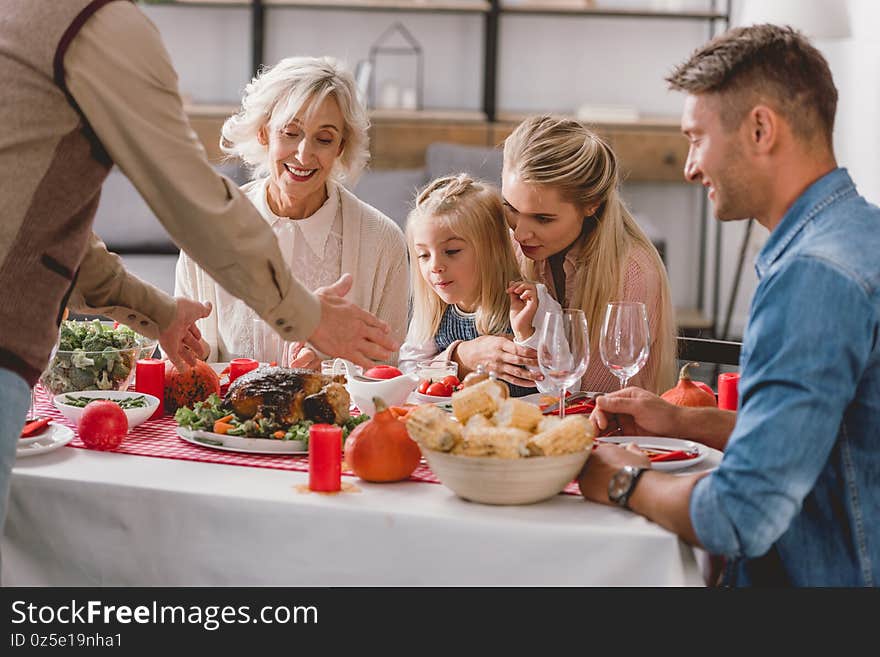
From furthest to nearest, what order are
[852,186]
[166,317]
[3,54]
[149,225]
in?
[149,225] → [166,317] → [852,186] → [3,54]

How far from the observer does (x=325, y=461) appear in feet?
5.02

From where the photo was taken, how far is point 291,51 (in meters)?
6.00

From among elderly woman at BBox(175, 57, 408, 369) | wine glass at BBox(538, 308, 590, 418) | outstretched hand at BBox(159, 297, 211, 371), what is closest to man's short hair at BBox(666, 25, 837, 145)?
wine glass at BBox(538, 308, 590, 418)

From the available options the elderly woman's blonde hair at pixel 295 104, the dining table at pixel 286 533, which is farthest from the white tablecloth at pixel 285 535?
the elderly woman's blonde hair at pixel 295 104

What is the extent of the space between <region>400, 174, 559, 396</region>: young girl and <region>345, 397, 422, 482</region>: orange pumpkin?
958 millimetres

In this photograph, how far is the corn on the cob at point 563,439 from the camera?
1.46 m

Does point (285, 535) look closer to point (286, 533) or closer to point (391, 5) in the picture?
point (286, 533)

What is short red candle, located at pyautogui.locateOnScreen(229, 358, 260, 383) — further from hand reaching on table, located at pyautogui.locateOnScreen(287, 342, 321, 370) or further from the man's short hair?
the man's short hair

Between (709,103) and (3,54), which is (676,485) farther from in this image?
(3,54)

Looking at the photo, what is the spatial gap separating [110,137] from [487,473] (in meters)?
0.66

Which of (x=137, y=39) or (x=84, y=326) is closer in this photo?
(x=137, y=39)

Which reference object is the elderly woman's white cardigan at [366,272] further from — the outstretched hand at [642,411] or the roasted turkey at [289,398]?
the outstretched hand at [642,411]

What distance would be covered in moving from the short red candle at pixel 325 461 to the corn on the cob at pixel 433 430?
0.12m
